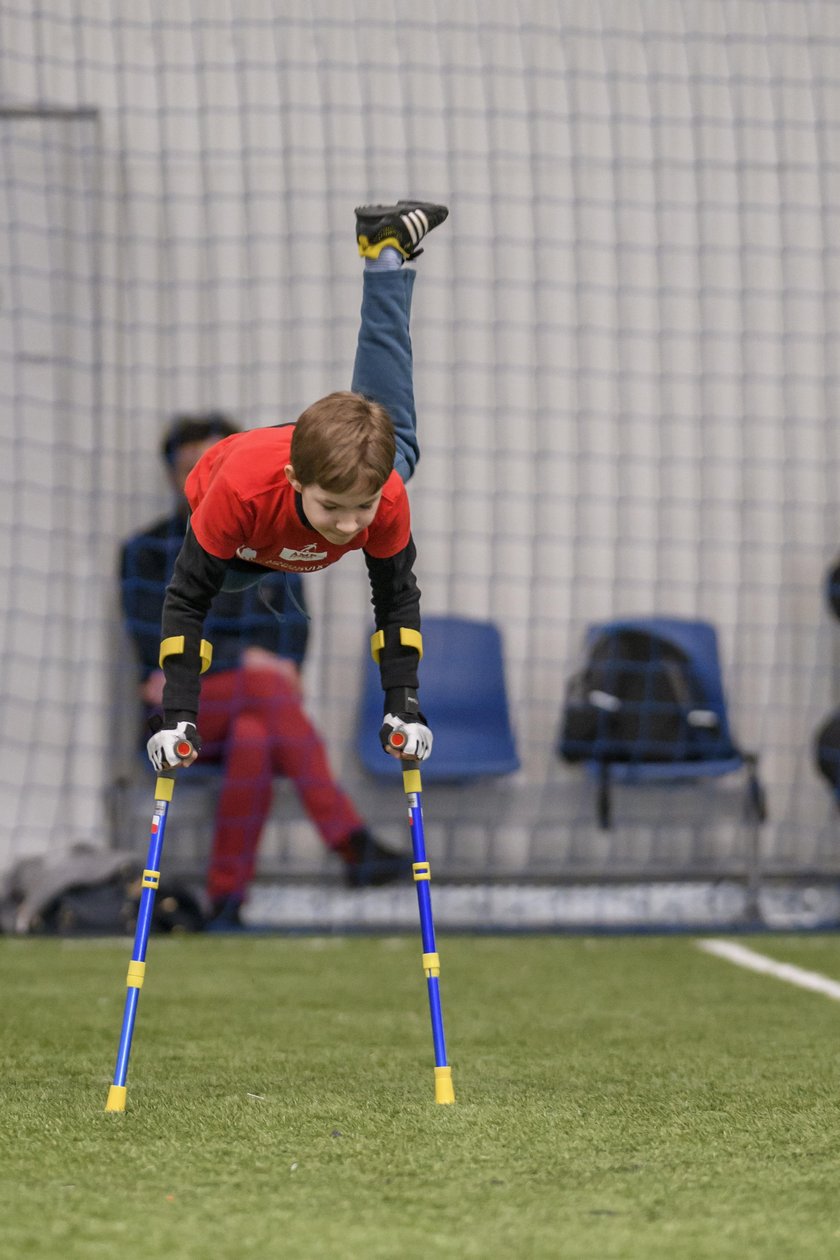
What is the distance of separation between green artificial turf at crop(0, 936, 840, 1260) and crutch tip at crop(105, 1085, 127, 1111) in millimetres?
22

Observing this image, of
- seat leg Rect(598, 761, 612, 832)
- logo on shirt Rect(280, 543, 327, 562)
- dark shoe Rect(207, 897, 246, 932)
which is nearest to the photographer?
logo on shirt Rect(280, 543, 327, 562)

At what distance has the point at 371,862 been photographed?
5457 millimetres

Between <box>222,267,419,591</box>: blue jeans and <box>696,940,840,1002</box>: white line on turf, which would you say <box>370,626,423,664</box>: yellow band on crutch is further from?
<box>696,940,840,1002</box>: white line on turf

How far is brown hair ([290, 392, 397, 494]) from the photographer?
229 cm

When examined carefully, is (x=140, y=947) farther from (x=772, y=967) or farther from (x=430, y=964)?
(x=772, y=967)

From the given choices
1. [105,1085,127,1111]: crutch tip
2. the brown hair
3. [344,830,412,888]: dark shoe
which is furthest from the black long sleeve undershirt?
[344,830,412,888]: dark shoe

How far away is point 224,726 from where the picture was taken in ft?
18.3

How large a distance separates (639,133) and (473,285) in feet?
2.79

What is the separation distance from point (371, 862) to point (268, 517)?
3109mm

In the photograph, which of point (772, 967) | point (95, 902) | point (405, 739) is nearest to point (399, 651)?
point (405, 739)

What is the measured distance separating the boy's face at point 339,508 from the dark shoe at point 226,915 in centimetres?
298

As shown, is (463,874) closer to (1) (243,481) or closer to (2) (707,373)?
(2) (707,373)

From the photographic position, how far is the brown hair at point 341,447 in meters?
2.29

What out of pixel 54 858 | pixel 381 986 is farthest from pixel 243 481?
pixel 54 858
